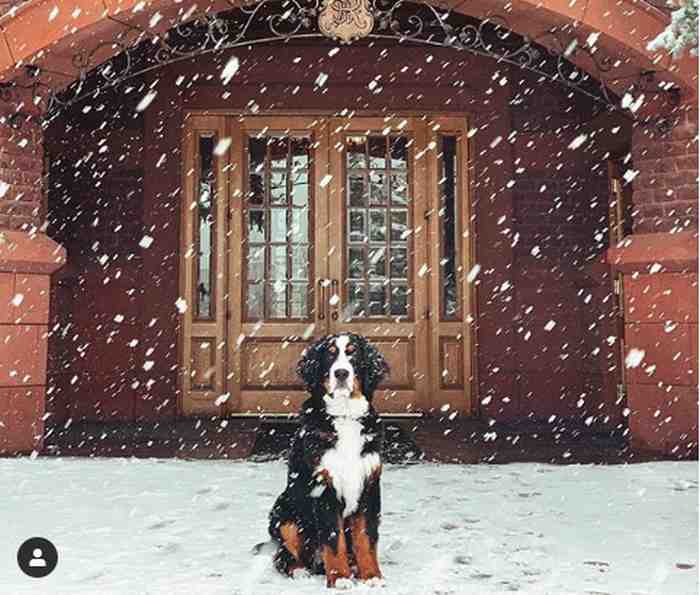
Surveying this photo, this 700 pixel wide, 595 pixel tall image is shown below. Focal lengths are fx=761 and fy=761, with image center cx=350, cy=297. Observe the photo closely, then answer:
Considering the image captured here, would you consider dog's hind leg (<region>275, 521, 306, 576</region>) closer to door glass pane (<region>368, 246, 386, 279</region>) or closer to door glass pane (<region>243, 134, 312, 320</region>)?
door glass pane (<region>243, 134, 312, 320</region>)

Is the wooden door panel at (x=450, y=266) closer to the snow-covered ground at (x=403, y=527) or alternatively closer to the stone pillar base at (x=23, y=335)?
the snow-covered ground at (x=403, y=527)

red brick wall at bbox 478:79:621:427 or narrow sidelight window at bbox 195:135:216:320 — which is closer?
red brick wall at bbox 478:79:621:427

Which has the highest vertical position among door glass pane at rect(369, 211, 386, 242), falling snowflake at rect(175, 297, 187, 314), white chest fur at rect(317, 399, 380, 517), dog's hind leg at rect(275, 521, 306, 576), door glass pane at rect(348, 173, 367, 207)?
door glass pane at rect(348, 173, 367, 207)

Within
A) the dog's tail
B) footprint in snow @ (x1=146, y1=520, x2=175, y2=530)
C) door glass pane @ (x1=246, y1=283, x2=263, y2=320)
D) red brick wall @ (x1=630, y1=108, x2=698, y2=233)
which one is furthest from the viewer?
door glass pane @ (x1=246, y1=283, x2=263, y2=320)

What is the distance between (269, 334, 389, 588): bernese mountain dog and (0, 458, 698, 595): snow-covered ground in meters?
0.12

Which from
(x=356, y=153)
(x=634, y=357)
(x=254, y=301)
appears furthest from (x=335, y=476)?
(x=356, y=153)

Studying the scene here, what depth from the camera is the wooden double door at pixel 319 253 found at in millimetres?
7410

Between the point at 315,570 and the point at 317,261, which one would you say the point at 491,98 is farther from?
the point at 315,570

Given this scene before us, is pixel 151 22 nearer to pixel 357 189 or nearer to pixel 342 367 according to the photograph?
pixel 357 189

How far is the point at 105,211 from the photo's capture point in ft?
24.1

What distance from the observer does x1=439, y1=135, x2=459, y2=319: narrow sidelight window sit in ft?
24.8

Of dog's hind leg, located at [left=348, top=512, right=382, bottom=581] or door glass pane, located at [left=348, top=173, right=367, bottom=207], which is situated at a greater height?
door glass pane, located at [left=348, top=173, right=367, bottom=207]

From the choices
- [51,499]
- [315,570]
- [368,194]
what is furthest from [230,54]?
[315,570]

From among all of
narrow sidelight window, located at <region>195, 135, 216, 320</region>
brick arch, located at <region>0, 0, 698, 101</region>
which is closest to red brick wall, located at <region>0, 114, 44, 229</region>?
brick arch, located at <region>0, 0, 698, 101</region>
